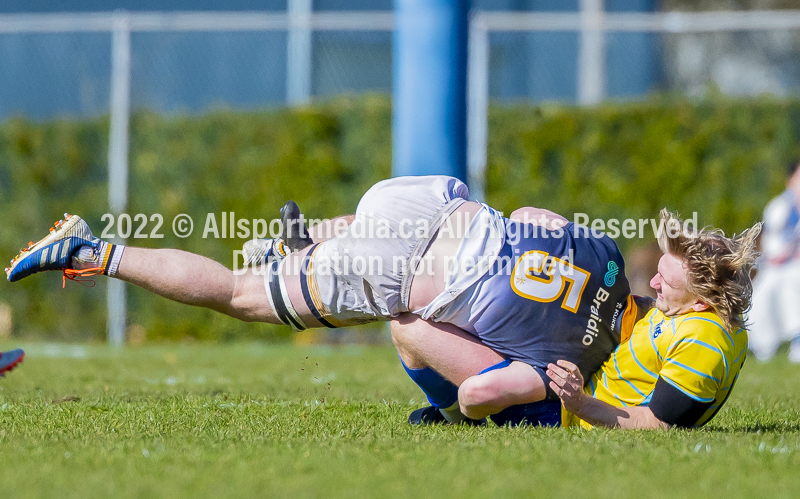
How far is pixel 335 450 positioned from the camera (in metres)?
3.12

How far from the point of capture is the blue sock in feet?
12.4

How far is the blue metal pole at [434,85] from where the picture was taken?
22.9ft

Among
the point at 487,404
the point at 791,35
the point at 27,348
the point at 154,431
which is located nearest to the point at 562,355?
the point at 487,404

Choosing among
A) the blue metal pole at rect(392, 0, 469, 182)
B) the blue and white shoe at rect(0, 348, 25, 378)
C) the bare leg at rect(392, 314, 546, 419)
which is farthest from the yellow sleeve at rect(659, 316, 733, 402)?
the blue metal pole at rect(392, 0, 469, 182)

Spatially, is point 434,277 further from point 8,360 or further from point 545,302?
point 8,360

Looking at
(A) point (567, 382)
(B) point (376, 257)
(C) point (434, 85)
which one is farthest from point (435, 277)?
(C) point (434, 85)

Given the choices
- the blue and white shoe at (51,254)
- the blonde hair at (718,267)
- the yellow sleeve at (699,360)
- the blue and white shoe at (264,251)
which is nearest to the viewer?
the yellow sleeve at (699,360)

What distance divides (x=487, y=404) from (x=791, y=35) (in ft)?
35.2

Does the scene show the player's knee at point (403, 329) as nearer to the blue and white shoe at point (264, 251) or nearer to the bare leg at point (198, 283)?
the bare leg at point (198, 283)

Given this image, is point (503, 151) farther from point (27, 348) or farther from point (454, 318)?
point (454, 318)

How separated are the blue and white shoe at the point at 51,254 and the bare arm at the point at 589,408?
6.94ft

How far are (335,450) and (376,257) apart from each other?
0.89 m

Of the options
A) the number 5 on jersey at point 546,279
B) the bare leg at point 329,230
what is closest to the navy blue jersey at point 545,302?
the number 5 on jersey at point 546,279

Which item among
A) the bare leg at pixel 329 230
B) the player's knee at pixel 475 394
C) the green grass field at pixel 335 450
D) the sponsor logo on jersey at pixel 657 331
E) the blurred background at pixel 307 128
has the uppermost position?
the blurred background at pixel 307 128
